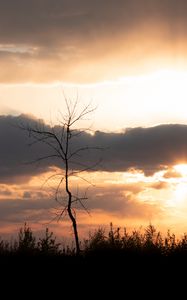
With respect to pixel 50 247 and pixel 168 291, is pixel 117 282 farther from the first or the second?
pixel 50 247

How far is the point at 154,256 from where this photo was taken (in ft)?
74.0

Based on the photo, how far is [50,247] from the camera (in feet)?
76.3

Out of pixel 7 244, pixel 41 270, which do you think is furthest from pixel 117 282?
pixel 7 244

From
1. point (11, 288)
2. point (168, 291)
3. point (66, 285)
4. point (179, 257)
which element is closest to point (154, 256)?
point (179, 257)

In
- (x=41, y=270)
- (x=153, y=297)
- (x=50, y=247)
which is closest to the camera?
(x=153, y=297)

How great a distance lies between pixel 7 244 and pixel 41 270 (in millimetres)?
2796

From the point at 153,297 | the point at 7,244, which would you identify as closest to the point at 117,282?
the point at 153,297

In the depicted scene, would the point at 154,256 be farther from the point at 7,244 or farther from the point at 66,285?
the point at 7,244

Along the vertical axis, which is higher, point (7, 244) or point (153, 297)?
point (7, 244)

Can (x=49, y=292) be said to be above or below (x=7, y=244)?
below

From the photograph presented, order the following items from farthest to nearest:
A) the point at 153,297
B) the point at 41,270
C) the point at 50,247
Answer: the point at 50,247, the point at 41,270, the point at 153,297

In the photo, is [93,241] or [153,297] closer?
[153,297]

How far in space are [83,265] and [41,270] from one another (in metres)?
1.54

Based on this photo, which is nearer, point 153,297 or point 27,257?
point 153,297
